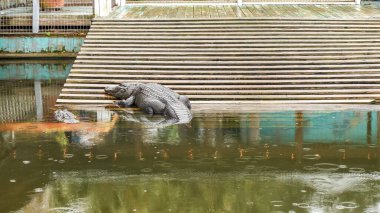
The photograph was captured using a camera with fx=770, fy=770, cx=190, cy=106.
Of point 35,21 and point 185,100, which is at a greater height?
point 35,21

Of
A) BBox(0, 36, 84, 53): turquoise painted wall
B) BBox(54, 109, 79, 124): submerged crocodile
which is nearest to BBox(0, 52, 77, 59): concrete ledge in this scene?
BBox(0, 36, 84, 53): turquoise painted wall

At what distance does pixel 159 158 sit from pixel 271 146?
1743 millimetres

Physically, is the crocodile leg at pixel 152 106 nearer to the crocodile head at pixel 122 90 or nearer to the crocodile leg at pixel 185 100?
the crocodile leg at pixel 185 100

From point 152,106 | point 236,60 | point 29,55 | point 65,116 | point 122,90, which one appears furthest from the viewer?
point 29,55

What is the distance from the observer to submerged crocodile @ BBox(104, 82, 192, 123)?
13422mm

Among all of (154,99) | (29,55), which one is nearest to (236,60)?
(154,99)

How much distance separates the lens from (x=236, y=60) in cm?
1623

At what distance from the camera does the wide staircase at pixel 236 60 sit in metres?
15.2

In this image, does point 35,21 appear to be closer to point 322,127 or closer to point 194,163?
point 322,127

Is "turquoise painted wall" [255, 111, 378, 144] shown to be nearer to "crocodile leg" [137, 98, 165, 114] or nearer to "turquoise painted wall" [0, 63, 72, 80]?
"crocodile leg" [137, 98, 165, 114]

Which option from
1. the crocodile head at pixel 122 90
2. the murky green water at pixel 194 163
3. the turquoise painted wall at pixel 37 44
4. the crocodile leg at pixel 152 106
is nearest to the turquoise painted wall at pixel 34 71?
the turquoise painted wall at pixel 37 44

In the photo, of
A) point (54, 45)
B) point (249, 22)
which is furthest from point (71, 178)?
point (54, 45)

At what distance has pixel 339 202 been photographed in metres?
8.63

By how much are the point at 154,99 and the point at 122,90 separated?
1.09 m
